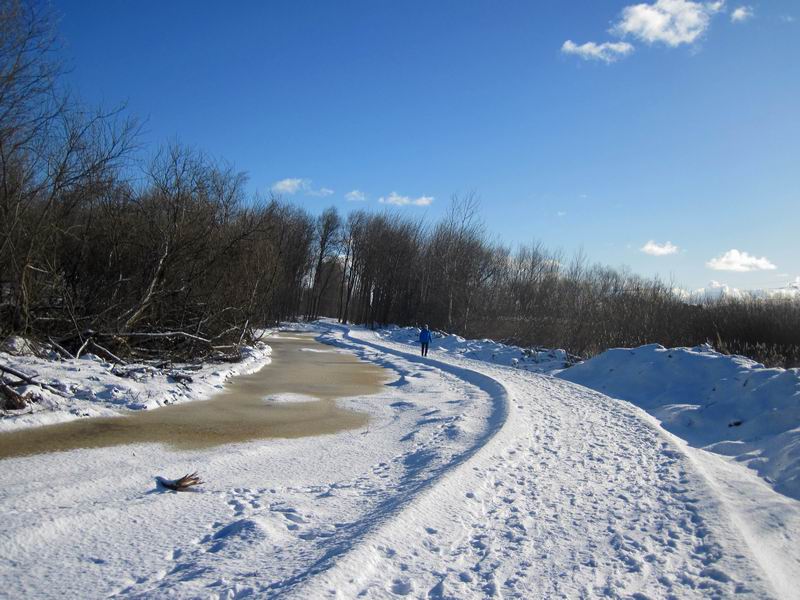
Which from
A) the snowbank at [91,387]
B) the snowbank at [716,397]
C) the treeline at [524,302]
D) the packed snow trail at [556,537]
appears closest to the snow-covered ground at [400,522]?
the packed snow trail at [556,537]

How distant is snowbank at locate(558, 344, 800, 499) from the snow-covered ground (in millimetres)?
786

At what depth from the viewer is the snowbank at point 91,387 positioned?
25.4 feet

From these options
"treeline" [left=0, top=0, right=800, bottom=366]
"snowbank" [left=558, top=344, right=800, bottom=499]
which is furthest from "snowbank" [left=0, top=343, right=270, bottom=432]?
"snowbank" [left=558, top=344, right=800, bottom=499]

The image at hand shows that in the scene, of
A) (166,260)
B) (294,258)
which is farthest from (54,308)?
(294,258)

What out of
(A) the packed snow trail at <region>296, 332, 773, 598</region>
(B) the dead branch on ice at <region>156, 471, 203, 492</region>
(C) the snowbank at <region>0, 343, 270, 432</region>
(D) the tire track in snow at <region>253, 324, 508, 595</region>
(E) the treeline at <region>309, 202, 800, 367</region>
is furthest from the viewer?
(E) the treeline at <region>309, 202, 800, 367</region>

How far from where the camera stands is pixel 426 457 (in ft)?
22.4

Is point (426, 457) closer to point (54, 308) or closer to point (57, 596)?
point (57, 596)

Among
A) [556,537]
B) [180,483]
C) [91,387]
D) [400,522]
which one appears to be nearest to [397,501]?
[400,522]

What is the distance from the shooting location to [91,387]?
Result: 29.6 feet

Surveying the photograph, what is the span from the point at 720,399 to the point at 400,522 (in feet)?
32.0

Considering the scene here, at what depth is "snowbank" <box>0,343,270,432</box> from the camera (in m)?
7.73

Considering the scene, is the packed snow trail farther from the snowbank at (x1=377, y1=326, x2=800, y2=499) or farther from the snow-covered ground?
the snowbank at (x1=377, y1=326, x2=800, y2=499)

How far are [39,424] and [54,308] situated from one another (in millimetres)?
5249

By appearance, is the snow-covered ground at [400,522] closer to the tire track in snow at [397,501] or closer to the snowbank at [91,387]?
the tire track in snow at [397,501]
